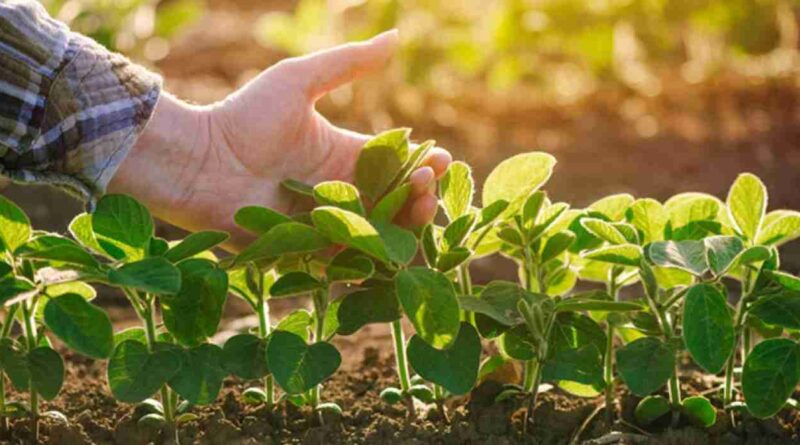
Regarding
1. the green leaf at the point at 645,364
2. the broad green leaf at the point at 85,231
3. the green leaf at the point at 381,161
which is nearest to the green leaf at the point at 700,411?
the green leaf at the point at 645,364

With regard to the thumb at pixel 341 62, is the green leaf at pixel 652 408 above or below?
below

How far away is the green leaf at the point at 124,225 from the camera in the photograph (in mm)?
1895

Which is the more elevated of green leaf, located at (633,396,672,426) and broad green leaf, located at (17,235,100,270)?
broad green leaf, located at (17,235,100,270)

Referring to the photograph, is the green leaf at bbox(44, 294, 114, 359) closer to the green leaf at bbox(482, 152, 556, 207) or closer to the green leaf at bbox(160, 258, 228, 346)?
the green leaf at bbox(160, 258, 228, 346)

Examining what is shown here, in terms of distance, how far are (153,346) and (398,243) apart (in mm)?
373

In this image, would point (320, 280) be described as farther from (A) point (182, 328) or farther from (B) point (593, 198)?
(B) point (593, 198)

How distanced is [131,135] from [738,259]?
1.03m

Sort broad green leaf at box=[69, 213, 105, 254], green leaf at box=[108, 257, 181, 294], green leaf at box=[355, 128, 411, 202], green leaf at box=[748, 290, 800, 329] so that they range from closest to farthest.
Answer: green leaf at box=[108, 257, 181, 294], green leaf at box=[748, 290, 800, 329], broad green leaf at box=[69, 213, 105, 254], green leaf at box=[355, 128, 411, 202]

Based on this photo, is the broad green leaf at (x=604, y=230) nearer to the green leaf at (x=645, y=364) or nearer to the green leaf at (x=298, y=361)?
the green leaf at (x=645, y=364)

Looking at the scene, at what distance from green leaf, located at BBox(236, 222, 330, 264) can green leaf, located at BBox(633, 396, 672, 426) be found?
0.55 m

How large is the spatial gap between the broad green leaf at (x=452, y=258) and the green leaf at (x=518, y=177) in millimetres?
115

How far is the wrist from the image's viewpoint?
2352mm

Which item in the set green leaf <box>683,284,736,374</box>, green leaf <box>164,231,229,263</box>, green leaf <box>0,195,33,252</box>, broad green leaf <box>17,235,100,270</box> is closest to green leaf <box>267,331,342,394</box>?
green leaf <box>164,231,229,263</box>

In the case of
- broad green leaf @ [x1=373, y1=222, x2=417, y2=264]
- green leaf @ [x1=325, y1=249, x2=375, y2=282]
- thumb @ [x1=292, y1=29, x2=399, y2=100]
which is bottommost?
green leaf @ [x1=325, y1=249, x2=375, y2=282]
